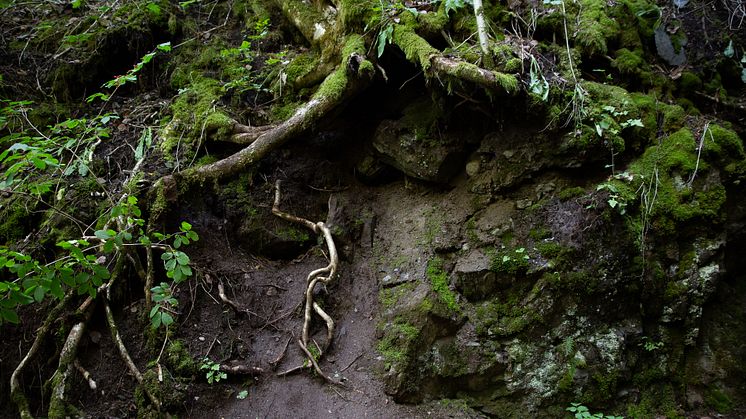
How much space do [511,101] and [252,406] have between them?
3611 mm

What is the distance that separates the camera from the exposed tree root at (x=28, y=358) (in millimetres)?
3593

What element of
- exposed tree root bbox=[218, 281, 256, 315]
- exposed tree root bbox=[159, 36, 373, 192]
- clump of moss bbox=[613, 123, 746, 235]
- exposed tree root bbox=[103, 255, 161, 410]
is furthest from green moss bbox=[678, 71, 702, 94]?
exposed tree root bbox=[103, 255, 161, 410]

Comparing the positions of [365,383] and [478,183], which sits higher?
[478,183]

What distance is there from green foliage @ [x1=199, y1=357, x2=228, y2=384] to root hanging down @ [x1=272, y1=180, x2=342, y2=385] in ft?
1.80

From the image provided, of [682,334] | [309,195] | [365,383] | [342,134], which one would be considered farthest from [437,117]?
[682,334]

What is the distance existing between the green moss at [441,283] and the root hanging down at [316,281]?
973 millimetres

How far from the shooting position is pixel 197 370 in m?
3.93

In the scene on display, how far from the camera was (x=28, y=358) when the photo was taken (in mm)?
3727

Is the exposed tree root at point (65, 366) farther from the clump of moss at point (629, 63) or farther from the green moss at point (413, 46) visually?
the clump of moss at point (629, 63)

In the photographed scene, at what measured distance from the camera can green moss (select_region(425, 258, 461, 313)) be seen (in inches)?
168

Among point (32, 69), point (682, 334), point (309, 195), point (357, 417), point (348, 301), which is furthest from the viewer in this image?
point (32, 69)

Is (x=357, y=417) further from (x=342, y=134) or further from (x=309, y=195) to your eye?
(x=342, y=134)

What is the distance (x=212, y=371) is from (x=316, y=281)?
1223 millimetres

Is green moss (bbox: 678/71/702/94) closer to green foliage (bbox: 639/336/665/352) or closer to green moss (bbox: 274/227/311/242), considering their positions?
green foliage (bbox: 639/336/665/352)
